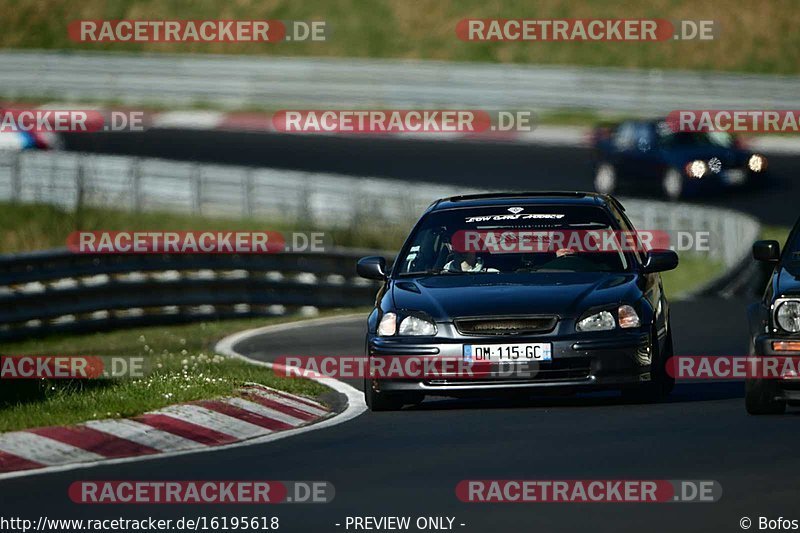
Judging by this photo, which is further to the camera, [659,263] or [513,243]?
[513,243]

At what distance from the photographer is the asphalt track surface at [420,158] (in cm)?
3703

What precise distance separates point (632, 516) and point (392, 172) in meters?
31.4

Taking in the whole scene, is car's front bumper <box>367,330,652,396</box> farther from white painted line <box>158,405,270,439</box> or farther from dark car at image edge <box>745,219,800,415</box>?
white painted line <box>158,405,270,439</box>

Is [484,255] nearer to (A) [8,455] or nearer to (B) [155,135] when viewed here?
(A) [8,455]

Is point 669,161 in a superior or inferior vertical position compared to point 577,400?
superior

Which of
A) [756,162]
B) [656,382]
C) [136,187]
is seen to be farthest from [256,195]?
[656,382]

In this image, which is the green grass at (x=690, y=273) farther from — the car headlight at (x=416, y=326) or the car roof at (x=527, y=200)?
the car headlight at (x=416, y=326)

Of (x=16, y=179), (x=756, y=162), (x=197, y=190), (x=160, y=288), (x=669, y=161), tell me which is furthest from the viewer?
(x=669, y=161)

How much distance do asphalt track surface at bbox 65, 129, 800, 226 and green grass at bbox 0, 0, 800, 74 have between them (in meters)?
9.98

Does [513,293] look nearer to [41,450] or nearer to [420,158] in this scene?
[41,450]

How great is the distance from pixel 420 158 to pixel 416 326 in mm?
29308

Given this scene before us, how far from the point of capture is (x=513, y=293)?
12.8m

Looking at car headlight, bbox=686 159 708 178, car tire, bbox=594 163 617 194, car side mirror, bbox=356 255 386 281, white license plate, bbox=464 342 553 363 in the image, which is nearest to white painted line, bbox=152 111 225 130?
car tire, bbox=594 163 617 194

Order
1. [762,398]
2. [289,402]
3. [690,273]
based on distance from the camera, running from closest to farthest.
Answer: [762,398]
[289,402]
[690,273]
